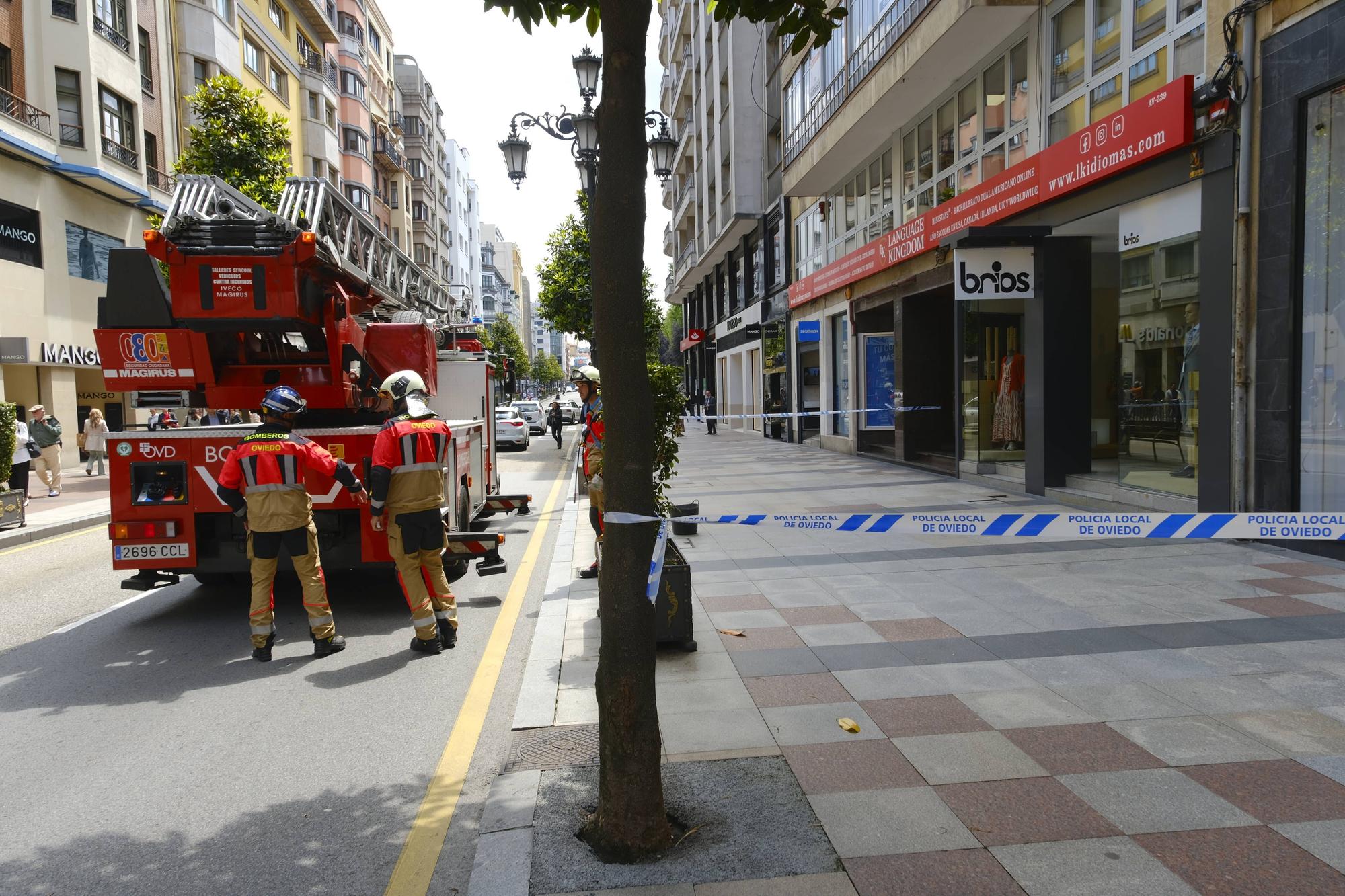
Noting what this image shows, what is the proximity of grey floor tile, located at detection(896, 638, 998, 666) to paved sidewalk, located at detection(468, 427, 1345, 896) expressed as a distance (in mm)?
19

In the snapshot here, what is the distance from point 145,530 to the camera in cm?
661

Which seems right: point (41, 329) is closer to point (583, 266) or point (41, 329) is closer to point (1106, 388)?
point (583, 266)

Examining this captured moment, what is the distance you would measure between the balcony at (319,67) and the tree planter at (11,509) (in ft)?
112

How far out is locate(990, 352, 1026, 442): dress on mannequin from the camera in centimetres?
1351

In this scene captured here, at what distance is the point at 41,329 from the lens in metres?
22.2

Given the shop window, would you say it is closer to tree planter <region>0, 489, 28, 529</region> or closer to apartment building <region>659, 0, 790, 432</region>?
apartment building <region>659, 0, 790, 432</region>

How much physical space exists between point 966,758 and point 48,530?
13127mm

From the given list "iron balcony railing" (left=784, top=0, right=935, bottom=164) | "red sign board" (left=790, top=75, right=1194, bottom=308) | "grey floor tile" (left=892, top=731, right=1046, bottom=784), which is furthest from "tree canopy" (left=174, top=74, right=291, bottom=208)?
"grey floor tile" (left=892, top=731, right=1046, bottom=784)

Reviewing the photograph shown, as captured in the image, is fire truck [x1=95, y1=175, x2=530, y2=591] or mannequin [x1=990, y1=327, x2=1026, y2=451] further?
mannequin [x1=990, y1=327, x2=1026, y2=451]

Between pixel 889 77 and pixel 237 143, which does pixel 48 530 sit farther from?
pixel 889 77

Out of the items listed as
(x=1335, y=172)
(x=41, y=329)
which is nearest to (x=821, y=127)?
(x=1335, y=172)

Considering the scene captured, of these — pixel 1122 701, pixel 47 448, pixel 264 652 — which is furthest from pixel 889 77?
pixel 47 448

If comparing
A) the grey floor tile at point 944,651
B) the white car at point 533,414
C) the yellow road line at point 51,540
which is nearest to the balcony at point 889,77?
the grey floor tile at point 944,651

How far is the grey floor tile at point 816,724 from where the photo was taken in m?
4.05
